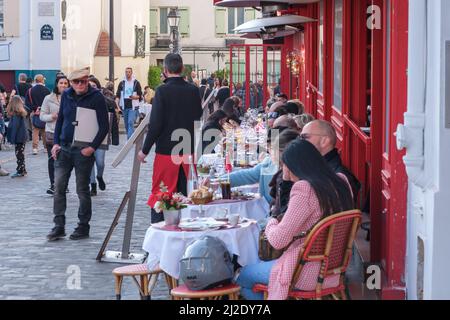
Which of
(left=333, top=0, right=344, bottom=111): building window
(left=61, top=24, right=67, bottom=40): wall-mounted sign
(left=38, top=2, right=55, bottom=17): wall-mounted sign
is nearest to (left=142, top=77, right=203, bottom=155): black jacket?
(left=333, top=0, right=344, bottom=111): building window

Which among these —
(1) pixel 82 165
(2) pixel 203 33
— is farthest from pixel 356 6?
(2) pixel 203 33

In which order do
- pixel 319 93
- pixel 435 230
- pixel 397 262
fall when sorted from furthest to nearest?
pixel 319 93 → pixel 397 262 → pixel 435 230

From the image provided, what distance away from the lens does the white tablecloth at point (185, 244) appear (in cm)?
781

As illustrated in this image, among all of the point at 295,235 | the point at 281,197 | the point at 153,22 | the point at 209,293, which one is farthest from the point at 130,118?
the point at 153,22

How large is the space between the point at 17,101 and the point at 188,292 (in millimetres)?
13949

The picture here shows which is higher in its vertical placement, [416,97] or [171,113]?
[416,97]

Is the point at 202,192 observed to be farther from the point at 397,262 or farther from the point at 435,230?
the point at 435,230

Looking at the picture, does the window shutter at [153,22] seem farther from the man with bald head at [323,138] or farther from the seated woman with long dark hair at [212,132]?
the man with bald head at [323,138]

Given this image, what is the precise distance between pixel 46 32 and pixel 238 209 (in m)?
28.2

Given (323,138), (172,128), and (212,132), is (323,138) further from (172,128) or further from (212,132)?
(212,132)

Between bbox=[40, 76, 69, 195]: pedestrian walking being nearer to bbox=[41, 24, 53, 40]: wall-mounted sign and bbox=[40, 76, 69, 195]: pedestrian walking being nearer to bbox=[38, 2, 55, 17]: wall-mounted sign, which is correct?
bbox=[38, 2, 55, 17]: wall-mounted sign

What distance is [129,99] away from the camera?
2827 centimetres

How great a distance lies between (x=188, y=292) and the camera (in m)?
7.17

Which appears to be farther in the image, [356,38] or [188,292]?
[356,38]
